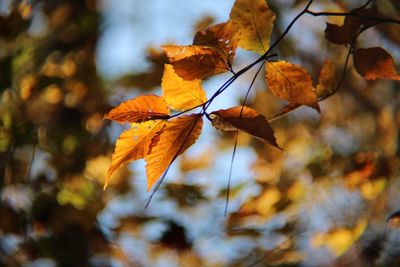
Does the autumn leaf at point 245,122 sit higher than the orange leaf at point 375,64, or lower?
lower

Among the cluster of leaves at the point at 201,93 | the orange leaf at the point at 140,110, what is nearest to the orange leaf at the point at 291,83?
the cluster of leaves at the point at 201,93

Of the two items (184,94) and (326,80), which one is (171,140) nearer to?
(184,94)

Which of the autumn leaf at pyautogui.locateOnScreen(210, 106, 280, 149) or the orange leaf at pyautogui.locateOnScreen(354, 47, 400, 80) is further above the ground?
the orange leaf at pyautogui.locateOnScreen(354, 47, 400, 80)

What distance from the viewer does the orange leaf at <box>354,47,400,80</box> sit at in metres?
0.53

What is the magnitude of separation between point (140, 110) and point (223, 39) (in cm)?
12

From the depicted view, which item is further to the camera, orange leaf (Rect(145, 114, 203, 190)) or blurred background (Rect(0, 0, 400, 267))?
blurred background (Rect(0, 0, 400, 267))

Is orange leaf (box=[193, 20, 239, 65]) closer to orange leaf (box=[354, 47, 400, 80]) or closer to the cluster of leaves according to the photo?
the cluster of leaves

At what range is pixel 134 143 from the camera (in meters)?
0.49

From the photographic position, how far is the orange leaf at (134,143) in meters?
0.49

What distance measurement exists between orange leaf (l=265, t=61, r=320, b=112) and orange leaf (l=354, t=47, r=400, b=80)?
0.08 m

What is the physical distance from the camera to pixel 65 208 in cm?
113

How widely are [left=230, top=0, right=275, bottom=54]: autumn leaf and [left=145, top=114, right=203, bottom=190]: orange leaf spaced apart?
0.10 meters

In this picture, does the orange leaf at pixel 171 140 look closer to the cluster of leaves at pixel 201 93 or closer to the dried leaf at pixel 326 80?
the cluster of leaves at pixel 201 93

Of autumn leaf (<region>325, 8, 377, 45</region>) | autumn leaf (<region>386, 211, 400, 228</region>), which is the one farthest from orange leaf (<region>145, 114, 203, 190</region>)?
autumn leaf (<region>386, 211, 400, 228</region>)
